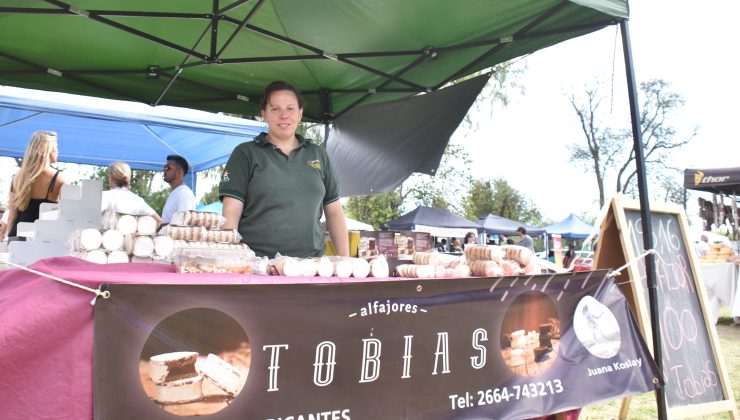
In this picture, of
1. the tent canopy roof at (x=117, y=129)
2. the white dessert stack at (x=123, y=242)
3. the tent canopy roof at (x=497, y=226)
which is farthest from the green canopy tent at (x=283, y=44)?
the tent canopy roof at (x=497, y=226)

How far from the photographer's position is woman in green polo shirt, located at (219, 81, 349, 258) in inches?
101

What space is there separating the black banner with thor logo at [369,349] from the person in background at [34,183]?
227 centimetres

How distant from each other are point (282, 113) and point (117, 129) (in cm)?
499

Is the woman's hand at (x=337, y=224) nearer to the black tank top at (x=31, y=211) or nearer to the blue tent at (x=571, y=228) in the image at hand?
the black tank top at (x=31, y=211)

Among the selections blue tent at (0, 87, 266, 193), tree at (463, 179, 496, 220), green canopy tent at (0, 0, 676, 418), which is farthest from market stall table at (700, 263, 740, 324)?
tree at (463, 179, 496, 220)

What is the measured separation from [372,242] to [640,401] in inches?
101

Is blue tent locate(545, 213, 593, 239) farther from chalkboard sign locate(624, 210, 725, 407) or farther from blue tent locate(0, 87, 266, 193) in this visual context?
chalkboard sign locate(624, 210, 725, 407)

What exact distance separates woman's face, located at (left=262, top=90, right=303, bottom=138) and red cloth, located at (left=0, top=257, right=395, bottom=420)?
1307 millimetres

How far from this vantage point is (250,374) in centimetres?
158

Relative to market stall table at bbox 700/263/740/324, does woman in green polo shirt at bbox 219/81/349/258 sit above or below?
above

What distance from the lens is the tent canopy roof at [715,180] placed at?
385 inches

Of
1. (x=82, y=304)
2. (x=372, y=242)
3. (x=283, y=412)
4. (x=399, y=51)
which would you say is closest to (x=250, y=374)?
(x=283, y=412)

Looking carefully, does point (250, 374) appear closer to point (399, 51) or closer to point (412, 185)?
point (399, 51)

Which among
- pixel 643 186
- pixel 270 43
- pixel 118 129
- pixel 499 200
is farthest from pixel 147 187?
pixel 499 200
